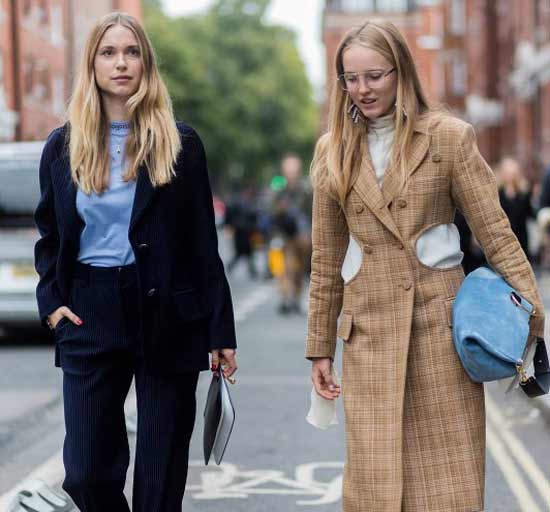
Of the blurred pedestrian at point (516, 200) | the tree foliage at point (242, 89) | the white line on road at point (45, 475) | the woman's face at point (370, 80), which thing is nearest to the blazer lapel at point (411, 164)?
the woman's face at point (370, 80)

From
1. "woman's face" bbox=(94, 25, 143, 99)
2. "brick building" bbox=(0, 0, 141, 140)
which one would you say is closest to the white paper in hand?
"woman's face" bbox=(94, 25, 143, 99)

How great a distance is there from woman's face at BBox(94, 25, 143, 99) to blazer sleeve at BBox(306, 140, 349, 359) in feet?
2.15

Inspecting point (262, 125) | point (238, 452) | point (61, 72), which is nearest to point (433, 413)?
point (238, 452)

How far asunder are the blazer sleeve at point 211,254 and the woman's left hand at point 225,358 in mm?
18

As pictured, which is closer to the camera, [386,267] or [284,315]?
[386,267]

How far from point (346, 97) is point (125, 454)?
1272mm

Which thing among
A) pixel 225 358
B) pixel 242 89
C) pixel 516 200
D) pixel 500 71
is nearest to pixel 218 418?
pixel 225 358

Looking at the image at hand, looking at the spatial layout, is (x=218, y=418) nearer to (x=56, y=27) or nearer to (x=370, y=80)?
(x=370, y=80)

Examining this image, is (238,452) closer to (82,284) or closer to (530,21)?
(82,284)

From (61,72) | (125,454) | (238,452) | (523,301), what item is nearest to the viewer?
Answer: (523,301)

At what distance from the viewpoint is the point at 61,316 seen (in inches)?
161

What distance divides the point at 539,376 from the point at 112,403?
126cm

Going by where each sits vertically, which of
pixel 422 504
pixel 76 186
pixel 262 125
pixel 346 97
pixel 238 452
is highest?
pixel 346 97

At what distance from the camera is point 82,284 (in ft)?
13.3
